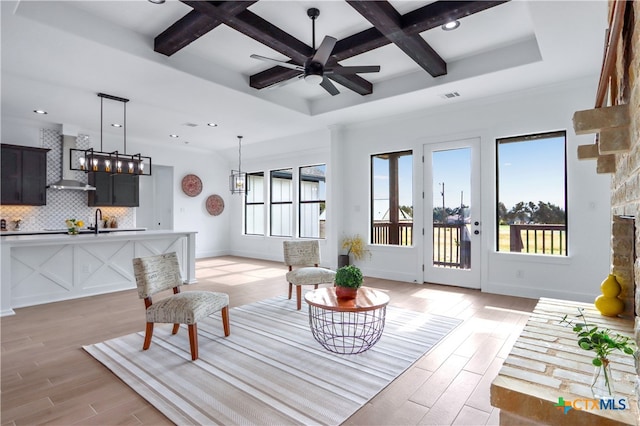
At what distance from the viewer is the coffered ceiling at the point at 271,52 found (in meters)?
3.15

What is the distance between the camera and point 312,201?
796cm

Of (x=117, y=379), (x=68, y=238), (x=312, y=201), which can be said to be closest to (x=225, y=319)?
(x=117, y=379)

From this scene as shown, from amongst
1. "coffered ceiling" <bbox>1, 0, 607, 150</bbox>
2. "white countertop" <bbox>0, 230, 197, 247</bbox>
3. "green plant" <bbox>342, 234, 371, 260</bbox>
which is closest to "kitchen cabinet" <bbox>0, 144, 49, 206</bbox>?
"coffered ceiling" <bbox>1, 0, 607, 150</bbox>

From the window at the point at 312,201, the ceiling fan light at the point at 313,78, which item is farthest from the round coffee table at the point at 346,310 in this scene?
the window at the point at 312,201

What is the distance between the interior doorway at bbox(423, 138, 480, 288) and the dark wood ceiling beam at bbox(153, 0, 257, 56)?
3.81 metres

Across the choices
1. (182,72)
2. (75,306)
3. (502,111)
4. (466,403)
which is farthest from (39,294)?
(502,111)

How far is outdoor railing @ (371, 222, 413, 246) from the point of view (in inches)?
235

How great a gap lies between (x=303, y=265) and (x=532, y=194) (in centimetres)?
340

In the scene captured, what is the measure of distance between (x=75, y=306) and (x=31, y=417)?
2710mm

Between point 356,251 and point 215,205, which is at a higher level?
point 215,205

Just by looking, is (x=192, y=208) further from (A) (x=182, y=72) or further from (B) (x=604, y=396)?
(B) (x=604, y=396)

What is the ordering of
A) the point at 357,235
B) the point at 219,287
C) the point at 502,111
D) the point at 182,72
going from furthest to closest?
1. the point at 357,235
2. the point at 219,287
3. the point at 502,111
4. the point at 182,72

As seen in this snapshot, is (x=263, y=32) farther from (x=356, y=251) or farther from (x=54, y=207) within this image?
(x=54, y=207)

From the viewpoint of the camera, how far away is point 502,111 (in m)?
4.94
